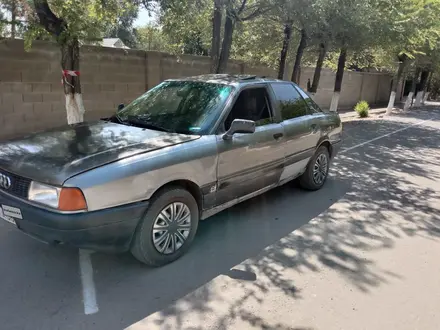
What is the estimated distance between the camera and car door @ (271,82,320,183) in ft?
16.0

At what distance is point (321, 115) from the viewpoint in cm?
580

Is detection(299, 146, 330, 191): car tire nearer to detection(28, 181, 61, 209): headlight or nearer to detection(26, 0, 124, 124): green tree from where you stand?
detection(28, 181, 61, 209): headlight

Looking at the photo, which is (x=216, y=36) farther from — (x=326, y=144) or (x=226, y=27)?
(x=326, y=144)

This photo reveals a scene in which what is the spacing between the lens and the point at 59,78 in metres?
8.40

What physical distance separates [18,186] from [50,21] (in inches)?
156

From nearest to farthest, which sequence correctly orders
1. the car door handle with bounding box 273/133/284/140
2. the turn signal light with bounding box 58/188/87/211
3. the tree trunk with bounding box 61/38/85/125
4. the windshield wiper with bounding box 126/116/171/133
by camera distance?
the turn signal light with bounding box 58/188/87/211 < the windshield wiper with bounding box 126/116/171/133 < the car door handle with bounding box 273/133/284/140 < the tree trunk with bounding box 61/38/85/125

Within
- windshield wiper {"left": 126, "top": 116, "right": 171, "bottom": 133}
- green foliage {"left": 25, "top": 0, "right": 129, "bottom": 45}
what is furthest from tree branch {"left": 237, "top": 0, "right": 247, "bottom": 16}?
windshield wiper {"left": 126, "top": 116, "right": 171, "bottom": 133}

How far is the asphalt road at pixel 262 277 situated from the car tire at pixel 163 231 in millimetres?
124

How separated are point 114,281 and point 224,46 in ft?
24.4

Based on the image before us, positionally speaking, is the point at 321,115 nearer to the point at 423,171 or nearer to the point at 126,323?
the point at 423,171

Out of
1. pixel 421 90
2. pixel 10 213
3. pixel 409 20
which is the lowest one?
pixel 10 213

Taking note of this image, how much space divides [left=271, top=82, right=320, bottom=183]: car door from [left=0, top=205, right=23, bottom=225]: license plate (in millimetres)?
3114

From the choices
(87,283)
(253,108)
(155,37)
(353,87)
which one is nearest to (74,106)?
(253,108)

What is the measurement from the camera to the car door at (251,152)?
154 inches
